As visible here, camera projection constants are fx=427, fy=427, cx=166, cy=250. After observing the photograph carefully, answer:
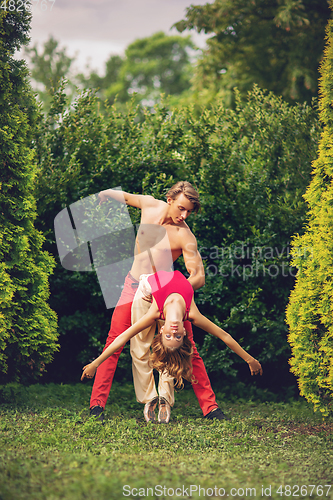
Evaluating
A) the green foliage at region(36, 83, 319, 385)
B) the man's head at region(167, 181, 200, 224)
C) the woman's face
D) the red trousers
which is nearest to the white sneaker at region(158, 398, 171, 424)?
the red trousers

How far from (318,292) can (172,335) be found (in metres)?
1.79

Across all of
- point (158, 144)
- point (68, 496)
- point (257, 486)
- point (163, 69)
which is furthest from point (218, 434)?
point (163, 69)

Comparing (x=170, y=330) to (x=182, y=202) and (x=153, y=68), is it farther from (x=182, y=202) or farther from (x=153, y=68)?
(x=153, y=68)

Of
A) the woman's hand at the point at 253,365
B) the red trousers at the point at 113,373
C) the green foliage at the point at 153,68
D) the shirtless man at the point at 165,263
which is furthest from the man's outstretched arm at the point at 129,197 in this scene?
the green foliage at the point at 153,68

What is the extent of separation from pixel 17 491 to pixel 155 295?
6.90ft

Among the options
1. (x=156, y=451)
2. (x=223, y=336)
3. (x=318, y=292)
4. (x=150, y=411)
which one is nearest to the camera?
(x=156, y=451)

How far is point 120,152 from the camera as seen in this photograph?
6.02 metres

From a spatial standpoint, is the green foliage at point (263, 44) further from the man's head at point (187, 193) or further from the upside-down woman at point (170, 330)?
the upside-down woman at point (170, 330)

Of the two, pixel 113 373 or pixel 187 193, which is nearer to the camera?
pixel 187 193

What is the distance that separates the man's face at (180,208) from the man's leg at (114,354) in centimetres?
93

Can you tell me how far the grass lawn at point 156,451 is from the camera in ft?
9.32

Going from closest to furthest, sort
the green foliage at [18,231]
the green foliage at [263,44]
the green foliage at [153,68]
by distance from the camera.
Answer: the green foliage at [18,231] → the green foliage at [263,44] → the green foliage at [153,68]

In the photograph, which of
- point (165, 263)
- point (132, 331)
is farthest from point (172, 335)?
point (165, 263)

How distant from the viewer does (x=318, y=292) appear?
4746mm
